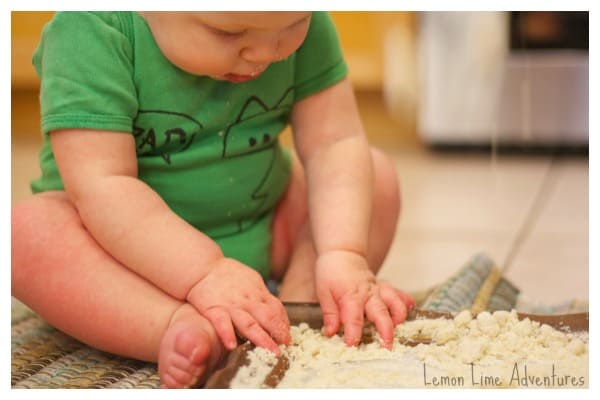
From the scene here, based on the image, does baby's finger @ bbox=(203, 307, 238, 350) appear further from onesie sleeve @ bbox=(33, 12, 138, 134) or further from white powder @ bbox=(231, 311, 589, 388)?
onesie sleeve @ bbox=(33, 12, 138, 134)

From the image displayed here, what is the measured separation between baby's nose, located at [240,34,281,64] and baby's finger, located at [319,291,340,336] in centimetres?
16

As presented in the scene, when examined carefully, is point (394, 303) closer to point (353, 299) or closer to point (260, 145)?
point (353, 299)

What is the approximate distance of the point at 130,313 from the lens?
0.53 m

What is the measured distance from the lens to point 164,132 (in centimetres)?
59

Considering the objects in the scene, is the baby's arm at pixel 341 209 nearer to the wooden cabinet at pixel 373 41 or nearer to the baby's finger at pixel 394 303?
the baby's finger at pixel 394 303

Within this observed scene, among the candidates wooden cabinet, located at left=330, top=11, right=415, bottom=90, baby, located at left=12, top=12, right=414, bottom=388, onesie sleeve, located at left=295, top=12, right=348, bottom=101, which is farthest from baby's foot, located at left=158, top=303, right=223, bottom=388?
wooden cabinet, located at left=330, top=11, right=415, bottom=90

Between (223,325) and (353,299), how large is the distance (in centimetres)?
10

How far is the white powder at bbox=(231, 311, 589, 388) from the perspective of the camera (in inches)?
18.7

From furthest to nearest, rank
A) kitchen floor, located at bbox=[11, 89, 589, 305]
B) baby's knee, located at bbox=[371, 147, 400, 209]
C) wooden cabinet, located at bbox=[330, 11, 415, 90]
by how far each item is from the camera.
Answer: wooden cabinet, located at bbox=[330, 11, 415, 90] < kitchen floor, located at bbox=[11, 89, 589, 305] < baby's knee, located at bbox=[371, 147, 400, 209]

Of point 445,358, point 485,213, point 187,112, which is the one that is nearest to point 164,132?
point 187,112

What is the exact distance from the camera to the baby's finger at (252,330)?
1.64 feet

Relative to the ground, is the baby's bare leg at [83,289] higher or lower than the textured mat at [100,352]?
higher

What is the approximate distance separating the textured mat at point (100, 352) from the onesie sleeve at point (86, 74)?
0.15m

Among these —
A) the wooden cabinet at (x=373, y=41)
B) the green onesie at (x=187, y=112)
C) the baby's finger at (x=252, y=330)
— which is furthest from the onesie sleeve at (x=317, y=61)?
the wooden cabinet at (x=373, y=41)
